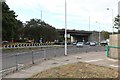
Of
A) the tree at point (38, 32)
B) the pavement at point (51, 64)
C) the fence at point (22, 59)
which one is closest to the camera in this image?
the pavement at point (51, 64)

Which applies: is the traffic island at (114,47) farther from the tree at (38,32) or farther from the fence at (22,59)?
the tree at (38,32)

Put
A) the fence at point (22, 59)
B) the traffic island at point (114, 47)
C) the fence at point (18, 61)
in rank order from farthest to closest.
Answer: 1. the traffic island at point (114, 47)
2. the fence at point (22, 59)
3. the fence at point (18, 61)

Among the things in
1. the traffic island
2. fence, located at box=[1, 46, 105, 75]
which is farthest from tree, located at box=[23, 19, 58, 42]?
the traffic island

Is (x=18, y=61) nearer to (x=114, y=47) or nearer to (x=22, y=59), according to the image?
(x=22, y=59)

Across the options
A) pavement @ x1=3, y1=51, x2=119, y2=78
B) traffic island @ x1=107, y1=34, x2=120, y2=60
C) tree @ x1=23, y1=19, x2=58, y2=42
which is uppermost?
tree @ x1=23, y1=19, x2=58, y2=42

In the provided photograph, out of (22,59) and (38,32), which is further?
(38,32)

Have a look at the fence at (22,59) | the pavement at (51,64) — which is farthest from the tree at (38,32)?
the pavement at (51,64)

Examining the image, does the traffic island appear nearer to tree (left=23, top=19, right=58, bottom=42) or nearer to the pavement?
the pavement

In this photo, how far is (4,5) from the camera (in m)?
59.0

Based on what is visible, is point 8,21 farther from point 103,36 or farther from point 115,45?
point 103,36

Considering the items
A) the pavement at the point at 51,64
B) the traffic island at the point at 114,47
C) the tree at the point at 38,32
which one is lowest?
the pavement at the point at 51,64

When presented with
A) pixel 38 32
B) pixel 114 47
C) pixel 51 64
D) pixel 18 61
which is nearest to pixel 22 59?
pixel 18 61

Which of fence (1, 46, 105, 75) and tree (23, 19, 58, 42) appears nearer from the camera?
fence (1, 46, 105, 75)

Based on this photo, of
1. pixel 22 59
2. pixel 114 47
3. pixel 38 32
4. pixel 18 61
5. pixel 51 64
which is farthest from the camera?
pixel 38 32
